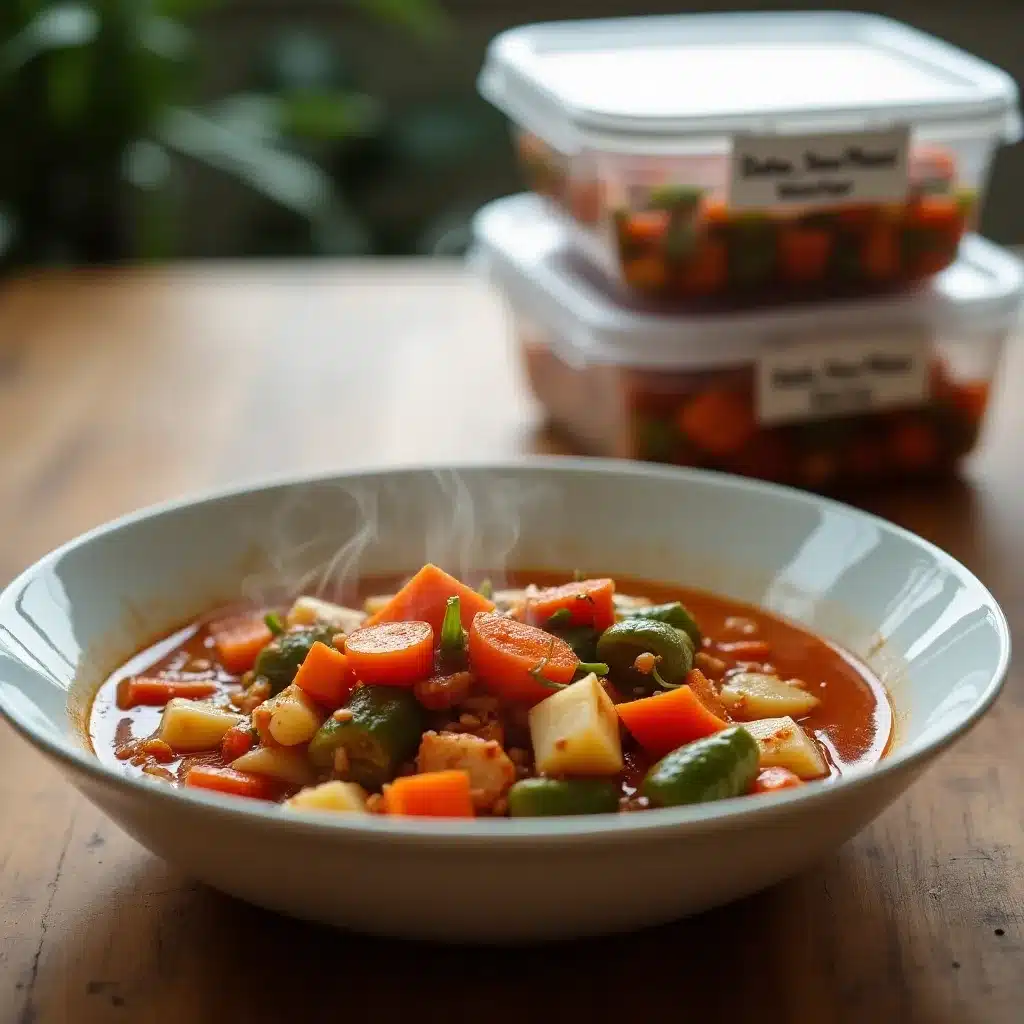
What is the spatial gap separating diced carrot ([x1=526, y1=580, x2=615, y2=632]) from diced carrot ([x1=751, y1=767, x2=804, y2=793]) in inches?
11.7

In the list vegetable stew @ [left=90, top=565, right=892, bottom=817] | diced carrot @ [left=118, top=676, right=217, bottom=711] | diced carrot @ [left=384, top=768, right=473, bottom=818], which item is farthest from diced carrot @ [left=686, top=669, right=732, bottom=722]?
diced carrot @ [left=118, top=676, right=217, bottom=711]

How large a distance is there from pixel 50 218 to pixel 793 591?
344 centimetres

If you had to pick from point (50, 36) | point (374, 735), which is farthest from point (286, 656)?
point (50, 36)

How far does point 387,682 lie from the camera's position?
157cm

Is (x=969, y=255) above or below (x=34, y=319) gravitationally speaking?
above

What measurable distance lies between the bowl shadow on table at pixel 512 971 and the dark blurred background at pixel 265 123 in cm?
335

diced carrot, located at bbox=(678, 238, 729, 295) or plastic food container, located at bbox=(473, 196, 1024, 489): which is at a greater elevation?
diced carrot, located at bbox=(678, 238, 729, 295)

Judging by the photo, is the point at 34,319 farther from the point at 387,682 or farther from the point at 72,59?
the point at 387,682

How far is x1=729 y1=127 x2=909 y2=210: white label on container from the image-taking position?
8.10ft

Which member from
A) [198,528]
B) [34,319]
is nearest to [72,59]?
[34,319]

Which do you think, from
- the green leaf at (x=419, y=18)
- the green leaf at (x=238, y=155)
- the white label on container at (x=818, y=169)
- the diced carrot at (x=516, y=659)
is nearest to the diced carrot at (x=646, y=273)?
the white label on container at (x=818, y=169)

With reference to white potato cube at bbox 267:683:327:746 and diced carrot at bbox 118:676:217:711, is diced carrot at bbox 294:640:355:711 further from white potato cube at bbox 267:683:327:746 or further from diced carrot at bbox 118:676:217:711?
diced carrot at bbox 118:676:217:711

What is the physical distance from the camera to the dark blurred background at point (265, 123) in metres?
4.62

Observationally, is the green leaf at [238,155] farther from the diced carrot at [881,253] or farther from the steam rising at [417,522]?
the steam rising at [417,522]
